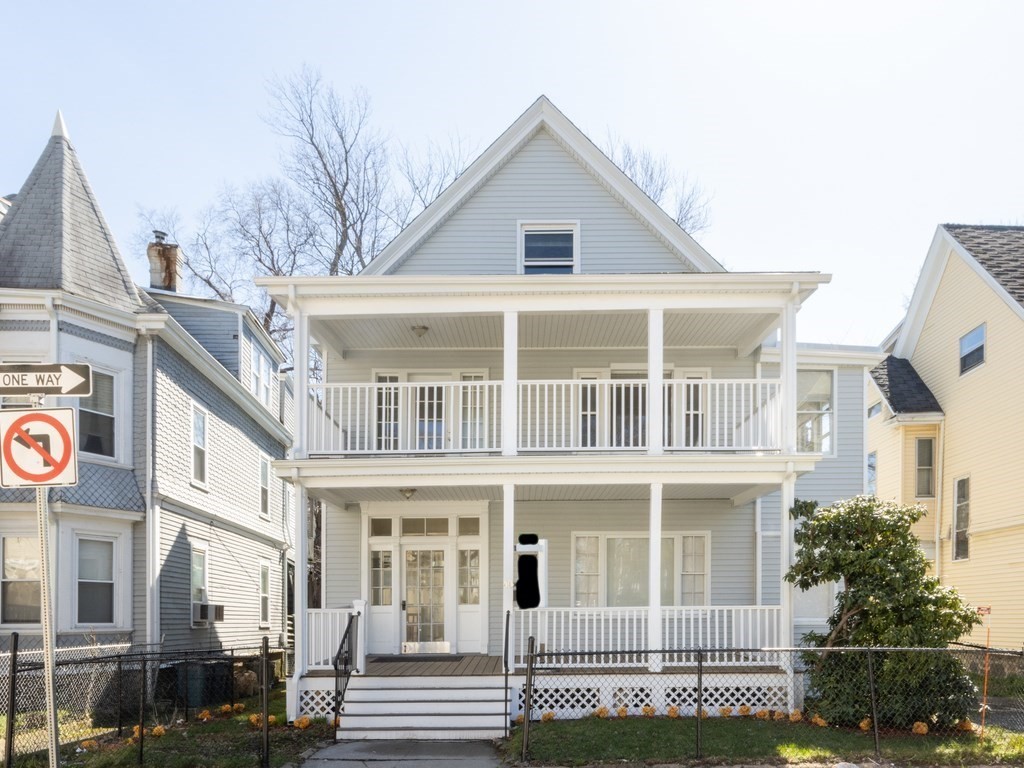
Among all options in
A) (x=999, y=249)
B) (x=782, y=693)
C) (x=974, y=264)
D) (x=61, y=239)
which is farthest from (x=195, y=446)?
(x=999, y=249)

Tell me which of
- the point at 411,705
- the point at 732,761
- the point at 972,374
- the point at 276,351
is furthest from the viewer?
the point at 276,351

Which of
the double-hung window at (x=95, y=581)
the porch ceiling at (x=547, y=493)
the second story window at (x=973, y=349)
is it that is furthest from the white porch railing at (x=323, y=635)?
the second story window at (x=973, y=349)

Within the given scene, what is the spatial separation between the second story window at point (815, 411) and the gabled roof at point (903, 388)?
5.16 meters

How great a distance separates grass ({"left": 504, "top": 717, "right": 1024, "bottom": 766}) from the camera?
1000cm

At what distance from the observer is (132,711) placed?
1379cm

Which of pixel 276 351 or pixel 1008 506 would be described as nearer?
pixel 1008 506

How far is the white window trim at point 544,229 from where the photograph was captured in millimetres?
16578

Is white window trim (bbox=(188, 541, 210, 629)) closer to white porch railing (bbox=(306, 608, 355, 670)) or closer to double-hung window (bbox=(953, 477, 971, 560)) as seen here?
white porch railing (bbox=(306, 608, 355, 670))

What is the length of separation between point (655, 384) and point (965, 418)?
1060 cm

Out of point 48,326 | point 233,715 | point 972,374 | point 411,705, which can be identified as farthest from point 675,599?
point 48,326

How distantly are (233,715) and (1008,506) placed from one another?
1477cm

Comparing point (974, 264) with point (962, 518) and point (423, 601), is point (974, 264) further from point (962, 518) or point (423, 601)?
point (423, 601)

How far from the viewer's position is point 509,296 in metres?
13.6

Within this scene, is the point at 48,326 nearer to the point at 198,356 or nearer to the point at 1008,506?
the point at 198,356
